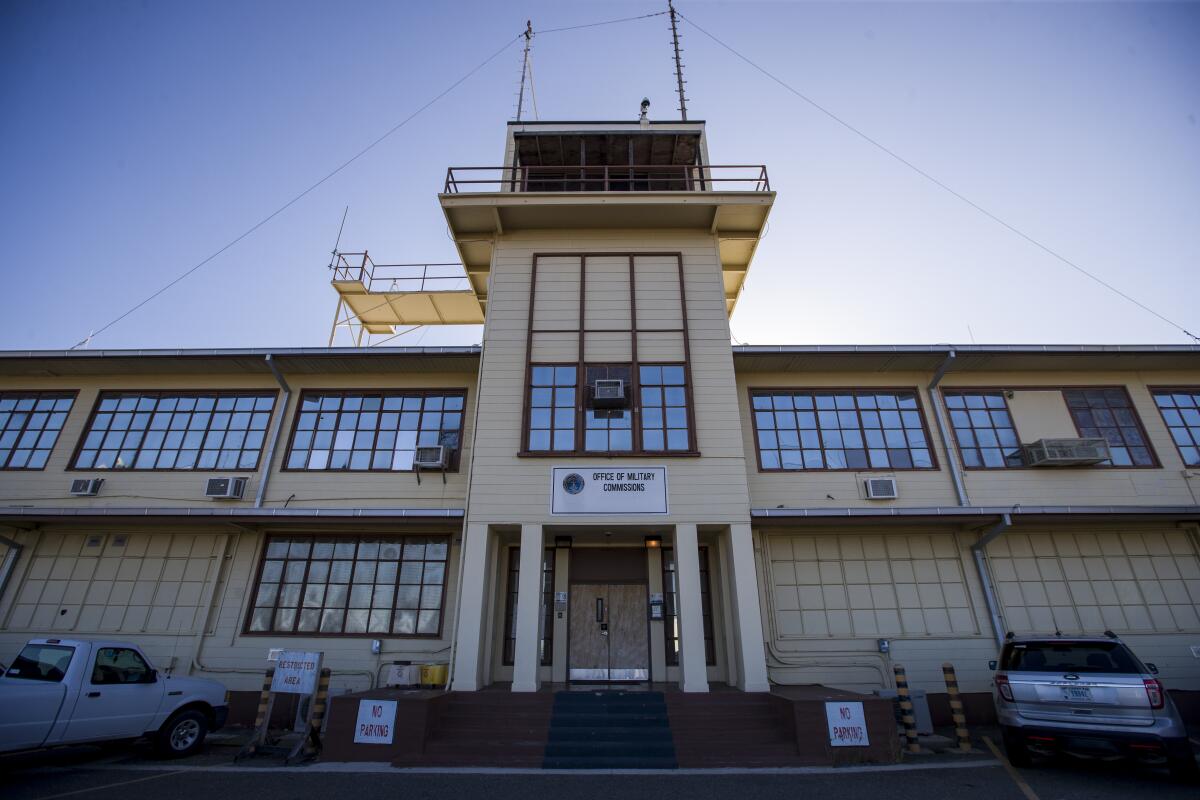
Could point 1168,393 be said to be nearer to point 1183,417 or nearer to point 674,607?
point 1183,417

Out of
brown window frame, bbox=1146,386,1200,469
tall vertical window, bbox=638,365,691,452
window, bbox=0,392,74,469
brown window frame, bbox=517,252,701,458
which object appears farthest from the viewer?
window, bbox=0,392,74,469

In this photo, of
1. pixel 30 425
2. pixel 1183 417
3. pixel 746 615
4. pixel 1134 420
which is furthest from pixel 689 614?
pixel 30 425

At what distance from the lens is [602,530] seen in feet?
35.0

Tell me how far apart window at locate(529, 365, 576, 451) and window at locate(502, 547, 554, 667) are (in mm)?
2310

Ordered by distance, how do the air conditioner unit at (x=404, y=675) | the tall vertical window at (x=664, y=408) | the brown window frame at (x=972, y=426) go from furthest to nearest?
1. the brown window frame at (x=972, y=426)
2. the tall vertical window at (x=664, y=408)
3. the air conditioner unit at (x=404, y=675)

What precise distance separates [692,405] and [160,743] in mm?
9973

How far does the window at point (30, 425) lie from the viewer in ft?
40.4

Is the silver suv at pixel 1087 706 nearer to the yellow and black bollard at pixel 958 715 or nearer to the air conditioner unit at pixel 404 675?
the yellow and black bollard at pixel 958 715

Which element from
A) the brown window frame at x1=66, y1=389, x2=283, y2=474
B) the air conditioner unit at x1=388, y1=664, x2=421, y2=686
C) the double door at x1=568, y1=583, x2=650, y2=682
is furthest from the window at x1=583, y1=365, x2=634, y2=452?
the brown window frame at x1=66, y1=389, x2=283, y2=474

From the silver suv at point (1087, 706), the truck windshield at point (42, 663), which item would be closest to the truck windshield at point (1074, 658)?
the silver suv at point (1087, 706)

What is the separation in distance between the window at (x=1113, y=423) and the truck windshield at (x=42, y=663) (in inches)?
735

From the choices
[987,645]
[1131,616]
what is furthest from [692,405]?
[1131,616]

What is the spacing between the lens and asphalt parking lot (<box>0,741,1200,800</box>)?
631 cm

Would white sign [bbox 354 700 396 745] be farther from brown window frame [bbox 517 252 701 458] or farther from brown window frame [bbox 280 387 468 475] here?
brown window frame [bbox 280 387 468 475]
